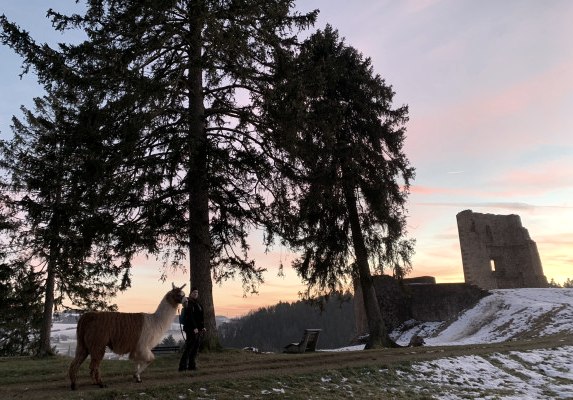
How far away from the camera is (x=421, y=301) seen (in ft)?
107

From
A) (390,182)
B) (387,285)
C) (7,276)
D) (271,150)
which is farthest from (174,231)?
(387,285)

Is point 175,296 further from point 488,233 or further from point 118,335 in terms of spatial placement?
point 488,233

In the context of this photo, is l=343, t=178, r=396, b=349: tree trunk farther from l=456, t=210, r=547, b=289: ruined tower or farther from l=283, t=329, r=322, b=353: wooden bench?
l=456, t=210, r=547, b=289: ruined tower

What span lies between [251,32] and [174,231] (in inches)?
275

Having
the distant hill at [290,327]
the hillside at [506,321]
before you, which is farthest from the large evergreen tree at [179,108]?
the distant hill at [290,327]

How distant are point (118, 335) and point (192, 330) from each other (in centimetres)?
200

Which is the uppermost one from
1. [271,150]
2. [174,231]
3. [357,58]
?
[357,58]

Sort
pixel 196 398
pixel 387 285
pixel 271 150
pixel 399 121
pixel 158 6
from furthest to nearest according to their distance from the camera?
pixel 387 285
pixel 399 121
pixel 271 150
pixel 158 6
pixel 196 398

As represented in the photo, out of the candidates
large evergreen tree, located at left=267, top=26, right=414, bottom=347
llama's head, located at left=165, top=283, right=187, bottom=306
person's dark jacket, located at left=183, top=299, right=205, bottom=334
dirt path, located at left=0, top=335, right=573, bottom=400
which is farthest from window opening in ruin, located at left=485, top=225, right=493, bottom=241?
llama's head, located at left=165, top=283, right=187, bottom=306

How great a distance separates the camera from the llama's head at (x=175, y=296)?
905cm

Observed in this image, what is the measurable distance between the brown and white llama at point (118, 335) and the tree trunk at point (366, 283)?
1110 cm

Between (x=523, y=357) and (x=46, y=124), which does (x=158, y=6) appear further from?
(x=523, y=357)

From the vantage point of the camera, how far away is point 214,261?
14.3m

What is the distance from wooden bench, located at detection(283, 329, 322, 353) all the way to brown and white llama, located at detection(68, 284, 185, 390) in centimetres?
1004
